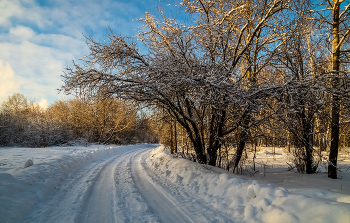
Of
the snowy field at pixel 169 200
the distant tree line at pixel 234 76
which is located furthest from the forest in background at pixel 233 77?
the snowy field at pixel 169 200

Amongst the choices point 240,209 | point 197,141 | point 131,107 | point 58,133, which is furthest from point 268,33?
point 58,133

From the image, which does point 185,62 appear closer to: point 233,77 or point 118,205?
point 233,77

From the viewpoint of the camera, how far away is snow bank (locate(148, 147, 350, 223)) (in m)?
3.17

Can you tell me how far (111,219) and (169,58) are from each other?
579 centimetres

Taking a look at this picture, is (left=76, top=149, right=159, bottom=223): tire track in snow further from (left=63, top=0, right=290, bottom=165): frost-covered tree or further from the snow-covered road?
(left=63, top=0, right=290, bottom=165): frost-covered tree

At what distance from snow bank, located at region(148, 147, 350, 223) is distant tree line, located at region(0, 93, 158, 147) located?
5611 mm

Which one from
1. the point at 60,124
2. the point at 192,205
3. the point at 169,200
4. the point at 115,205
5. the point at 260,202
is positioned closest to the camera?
the point at 260,202

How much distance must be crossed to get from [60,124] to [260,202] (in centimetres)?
3073

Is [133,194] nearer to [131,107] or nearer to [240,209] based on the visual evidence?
[240,209]

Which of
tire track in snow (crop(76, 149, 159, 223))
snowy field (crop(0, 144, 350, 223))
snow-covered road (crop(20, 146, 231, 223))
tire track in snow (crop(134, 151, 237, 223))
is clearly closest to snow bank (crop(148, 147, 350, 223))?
snowy field (crop(0, 144, 350, 223))

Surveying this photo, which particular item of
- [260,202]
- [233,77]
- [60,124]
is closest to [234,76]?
[233,77]

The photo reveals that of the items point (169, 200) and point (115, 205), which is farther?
point (169, 200)

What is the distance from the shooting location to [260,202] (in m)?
4.20

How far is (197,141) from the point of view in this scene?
902cm
